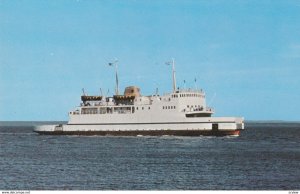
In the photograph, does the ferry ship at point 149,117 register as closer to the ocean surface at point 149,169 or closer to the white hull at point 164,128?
the white hull at point 164,128

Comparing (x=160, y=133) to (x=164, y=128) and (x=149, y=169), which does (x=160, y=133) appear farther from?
Answer: (x=149, y=169)

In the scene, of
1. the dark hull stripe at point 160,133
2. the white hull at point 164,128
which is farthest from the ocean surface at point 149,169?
the dark hull stripe at point 160,133

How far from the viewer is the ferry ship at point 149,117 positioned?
72625mm

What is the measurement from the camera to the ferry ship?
7262cm

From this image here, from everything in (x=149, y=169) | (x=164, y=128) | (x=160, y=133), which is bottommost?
(x=149, y=169)

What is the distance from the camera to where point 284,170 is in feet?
132

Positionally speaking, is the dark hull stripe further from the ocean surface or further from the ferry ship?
the ocean surface

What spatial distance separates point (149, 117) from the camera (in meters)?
75.7

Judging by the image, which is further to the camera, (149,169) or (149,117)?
(149,117)

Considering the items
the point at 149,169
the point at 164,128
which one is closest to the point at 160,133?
the point at 164,128

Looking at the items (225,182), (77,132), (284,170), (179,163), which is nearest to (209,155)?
(179,163)

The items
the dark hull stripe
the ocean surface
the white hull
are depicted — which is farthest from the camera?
the dark hull stripe

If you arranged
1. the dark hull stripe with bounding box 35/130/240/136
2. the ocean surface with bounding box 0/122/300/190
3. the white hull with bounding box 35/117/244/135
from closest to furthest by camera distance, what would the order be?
the ocean surface with bounding box 0/122/300/190 → the white hull with bounding box 35/117/244/135 → the dark hull stripe with bounding box 35/130/240/136

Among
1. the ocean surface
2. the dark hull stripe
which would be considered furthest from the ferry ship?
the ocean surface
